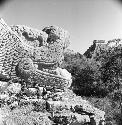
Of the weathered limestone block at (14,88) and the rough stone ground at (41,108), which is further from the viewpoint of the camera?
the weathered limestone block at (14,88)

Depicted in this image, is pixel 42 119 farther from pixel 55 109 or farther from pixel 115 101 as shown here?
pixel 115 101

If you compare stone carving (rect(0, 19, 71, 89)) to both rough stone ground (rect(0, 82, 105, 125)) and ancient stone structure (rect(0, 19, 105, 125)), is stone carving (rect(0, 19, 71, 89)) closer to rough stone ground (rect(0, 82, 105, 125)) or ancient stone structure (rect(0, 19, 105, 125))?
ancient stone structure (rect(0, 19, 105, 125))

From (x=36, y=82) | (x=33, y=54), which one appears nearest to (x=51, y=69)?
(x=36, y=82)

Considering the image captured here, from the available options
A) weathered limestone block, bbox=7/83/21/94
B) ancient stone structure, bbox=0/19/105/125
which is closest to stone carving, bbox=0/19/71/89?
ancient stone structure, bbox=0/19/105/125

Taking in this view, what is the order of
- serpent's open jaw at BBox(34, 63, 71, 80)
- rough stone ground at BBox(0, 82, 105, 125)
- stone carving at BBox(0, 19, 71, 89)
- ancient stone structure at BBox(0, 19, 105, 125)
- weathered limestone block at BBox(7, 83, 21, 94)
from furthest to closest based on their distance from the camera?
serpent's open jaw at BBox(34, 63, 71, 80), stone carving at BBox(0, 19, 71, 89), weathered limestone block at BBox(7, 83, 21, 94), ancient stone structure at BBox(0, 19, 105, 125), rough stone ground at BBox(0, 82, 105, 125)

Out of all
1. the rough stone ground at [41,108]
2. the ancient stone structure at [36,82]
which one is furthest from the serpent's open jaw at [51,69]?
the rough stone ground at [41,108]

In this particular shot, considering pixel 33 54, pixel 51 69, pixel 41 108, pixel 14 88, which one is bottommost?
pixel 41 108

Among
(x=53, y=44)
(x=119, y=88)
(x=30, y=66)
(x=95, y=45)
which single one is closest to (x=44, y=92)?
(x=30, y=66)

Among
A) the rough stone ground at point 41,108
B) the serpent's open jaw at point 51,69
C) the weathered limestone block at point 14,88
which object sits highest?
the serpent's open jaw at point 51,69

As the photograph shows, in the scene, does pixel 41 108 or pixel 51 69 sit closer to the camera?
pixel 41 108

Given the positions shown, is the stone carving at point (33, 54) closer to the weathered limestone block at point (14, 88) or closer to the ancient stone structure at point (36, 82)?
the ancient stone structure at point (36, 82)

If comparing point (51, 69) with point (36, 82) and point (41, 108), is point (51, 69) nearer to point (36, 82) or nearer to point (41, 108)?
point (36, 82)

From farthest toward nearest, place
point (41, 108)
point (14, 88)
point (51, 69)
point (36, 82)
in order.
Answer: point (51, 69) < point (36, 82) < point (14, 88) < point (41, 108)

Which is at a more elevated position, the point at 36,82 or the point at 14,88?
the point at 36,82
